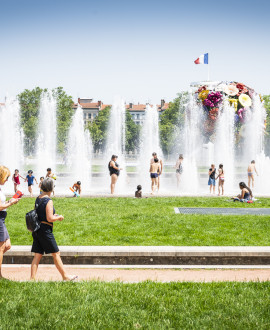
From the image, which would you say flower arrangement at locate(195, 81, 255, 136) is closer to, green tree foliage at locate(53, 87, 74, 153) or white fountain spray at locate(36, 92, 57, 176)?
white fountain spray at locate(36, 92, 57, 176)

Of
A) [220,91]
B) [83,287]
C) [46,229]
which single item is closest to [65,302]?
[83,287]

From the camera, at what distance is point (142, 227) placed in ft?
32.1

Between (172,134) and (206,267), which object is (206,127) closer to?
(206,267)

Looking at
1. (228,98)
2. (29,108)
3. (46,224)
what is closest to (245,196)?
(46,224)

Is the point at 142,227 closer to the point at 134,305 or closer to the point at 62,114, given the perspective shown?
the point at 134,305

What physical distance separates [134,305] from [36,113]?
73.9 m

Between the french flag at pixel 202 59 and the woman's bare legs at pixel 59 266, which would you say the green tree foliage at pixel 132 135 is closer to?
the french flag at pixel 202 59

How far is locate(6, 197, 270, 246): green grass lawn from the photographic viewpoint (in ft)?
27.7

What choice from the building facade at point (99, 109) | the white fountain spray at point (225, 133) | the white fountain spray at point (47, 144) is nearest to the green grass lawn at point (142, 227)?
the white fountain spray at point (225, 133)

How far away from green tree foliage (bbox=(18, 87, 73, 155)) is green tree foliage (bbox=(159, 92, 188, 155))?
16256mm

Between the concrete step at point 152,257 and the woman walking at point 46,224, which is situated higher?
the woman walking at point 46,224

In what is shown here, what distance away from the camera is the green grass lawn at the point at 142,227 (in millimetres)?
8430

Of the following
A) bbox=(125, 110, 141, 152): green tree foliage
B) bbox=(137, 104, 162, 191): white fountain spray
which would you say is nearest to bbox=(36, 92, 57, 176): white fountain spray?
bbox=(137, 104, 162, 191): white fountain spray

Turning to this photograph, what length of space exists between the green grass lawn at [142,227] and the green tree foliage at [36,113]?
62.4 m
